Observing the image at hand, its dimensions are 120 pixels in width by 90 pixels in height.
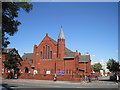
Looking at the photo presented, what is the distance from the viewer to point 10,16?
33.3 ft

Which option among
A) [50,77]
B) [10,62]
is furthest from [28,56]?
[50,77]

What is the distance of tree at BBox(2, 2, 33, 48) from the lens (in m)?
9.59

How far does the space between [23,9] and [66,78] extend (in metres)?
33.3

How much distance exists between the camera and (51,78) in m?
43.3

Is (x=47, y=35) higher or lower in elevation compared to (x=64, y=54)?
higher

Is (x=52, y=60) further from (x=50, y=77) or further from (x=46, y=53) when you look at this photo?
(x=50, y=77)

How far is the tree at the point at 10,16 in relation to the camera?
9.59 meters

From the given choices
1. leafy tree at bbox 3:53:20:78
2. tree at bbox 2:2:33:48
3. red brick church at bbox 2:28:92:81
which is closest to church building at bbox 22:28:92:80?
red brick church at bbox 2:28:92:81

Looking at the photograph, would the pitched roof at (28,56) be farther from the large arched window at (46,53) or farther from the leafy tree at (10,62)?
the leafy tree at (10,62)

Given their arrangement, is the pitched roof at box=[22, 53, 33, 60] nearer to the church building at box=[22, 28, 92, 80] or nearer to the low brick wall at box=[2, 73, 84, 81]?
the church building at box=[22, 28, 92, 80]

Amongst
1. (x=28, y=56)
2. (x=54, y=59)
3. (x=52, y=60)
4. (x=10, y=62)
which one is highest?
(x=28, y=56)

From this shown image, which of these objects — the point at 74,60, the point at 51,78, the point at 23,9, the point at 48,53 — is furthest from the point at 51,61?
the point at 23,9

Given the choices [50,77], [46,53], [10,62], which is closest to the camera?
[10,62]

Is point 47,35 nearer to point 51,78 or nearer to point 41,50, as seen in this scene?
point 41,50
